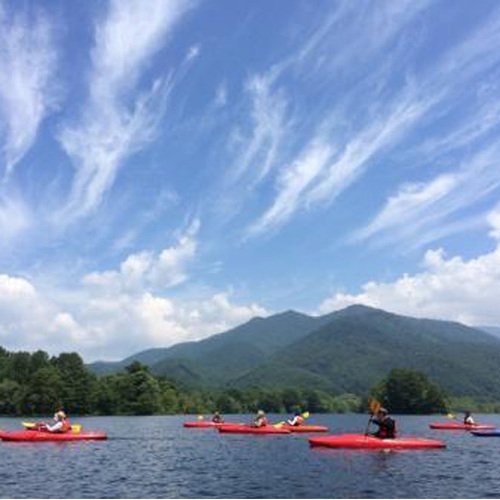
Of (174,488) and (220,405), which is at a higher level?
(220,405)

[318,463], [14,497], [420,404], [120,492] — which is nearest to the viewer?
[14,497]

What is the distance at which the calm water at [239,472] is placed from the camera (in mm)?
30828

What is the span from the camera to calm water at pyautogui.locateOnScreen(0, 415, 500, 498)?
30.8m

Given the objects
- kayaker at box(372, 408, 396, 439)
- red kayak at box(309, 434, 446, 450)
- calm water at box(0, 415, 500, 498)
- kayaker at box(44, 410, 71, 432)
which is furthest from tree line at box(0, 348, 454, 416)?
kayaker at box(372, 408, 396, 439)

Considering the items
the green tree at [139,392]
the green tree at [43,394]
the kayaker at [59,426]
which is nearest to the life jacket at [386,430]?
the kayaker at [59,426]

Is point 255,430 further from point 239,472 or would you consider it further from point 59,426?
point 239,472

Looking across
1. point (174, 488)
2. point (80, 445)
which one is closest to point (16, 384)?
point (80, 445)

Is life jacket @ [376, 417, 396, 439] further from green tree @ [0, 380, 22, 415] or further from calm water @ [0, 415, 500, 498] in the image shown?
green tree @ [0, 380, 22, 415]

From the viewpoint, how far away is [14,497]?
28094 millimetres

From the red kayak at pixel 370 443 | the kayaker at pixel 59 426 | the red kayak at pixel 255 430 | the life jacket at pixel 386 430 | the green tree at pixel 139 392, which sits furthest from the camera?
the green tree at pixel 139 392

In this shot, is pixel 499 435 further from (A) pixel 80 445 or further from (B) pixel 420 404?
(B) pixel 420 404

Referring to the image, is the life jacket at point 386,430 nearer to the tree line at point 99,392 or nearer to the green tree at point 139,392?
the tree line at point 99,392

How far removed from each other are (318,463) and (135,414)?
108 m

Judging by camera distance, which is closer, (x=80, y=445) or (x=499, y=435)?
(x=80, y=445)
